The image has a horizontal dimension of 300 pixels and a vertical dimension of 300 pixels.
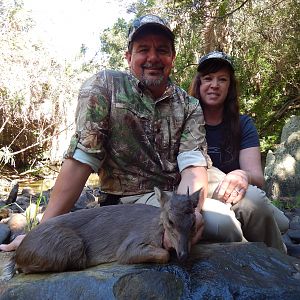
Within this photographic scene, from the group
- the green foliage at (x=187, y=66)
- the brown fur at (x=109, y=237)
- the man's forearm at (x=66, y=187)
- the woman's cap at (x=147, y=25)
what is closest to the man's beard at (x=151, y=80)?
the woman's cap at (x=147, y=25)

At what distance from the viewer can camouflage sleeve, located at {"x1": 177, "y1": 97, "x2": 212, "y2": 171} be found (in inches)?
153

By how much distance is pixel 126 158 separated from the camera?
400 cm

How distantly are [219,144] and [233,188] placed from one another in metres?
0.83

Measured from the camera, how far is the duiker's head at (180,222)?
2.81 meters

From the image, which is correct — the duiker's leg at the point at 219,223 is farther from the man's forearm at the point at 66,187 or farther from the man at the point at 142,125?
the man's forearm at the point at 66,187

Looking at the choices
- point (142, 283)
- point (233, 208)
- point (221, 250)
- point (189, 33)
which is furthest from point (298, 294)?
point (189, 33)

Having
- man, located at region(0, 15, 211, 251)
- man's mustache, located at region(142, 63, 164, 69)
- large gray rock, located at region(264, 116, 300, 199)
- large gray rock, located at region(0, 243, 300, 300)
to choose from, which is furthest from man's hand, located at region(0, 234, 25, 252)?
large gray rock, located at region(264, 116, 300, 199)

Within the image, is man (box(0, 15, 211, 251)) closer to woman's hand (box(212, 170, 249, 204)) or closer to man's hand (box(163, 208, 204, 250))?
woman's hand (box(212, 170, 249, 204))

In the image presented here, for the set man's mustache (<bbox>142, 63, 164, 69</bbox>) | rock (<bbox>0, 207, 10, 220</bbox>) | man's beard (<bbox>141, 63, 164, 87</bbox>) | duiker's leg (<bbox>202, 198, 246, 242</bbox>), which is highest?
man's mustache (<bbox>142, 63, 164, 69</bbox>)

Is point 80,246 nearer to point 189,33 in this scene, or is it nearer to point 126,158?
point 126,158

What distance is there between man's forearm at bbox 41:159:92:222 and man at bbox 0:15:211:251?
0.32 ft

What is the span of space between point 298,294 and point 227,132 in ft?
7.58

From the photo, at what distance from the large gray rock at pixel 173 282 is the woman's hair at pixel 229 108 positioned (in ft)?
5.85

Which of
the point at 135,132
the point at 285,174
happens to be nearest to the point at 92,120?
the point at 135,132
